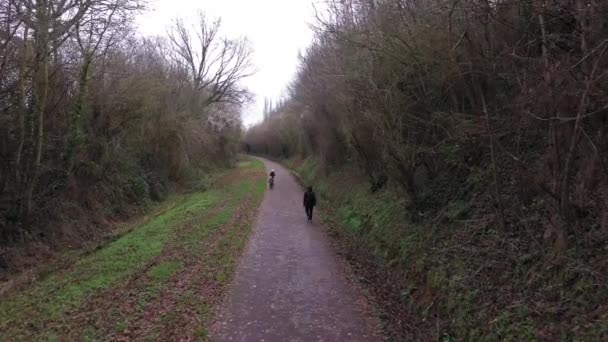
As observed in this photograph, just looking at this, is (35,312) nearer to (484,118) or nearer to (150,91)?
(484,118)

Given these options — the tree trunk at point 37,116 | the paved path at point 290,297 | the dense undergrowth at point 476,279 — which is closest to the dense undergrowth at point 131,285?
the paved path at point 290,297

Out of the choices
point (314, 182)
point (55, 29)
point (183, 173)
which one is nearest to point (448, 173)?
point (55, 29)

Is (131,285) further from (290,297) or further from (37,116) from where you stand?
(37,116)

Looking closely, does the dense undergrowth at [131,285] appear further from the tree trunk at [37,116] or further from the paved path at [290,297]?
the tree trunk at [37,116]

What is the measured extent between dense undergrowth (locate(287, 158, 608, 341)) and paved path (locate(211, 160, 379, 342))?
734mm

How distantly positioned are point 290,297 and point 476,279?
3.47 metres

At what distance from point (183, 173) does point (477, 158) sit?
20613mm

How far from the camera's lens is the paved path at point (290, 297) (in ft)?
22.2

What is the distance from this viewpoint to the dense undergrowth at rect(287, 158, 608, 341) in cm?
518

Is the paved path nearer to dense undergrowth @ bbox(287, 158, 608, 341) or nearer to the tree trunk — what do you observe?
dense undergrowth @ bbox(287, 158, 608, 341)

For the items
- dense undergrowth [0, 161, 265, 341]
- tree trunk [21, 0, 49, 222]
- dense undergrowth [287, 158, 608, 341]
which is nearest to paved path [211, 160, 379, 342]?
dense undergrowth [0, 161, 265, 341]

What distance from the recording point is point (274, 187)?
26.9 m

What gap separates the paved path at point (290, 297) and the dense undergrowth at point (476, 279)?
734 millimetres

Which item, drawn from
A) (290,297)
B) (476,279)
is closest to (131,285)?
(290,297)
